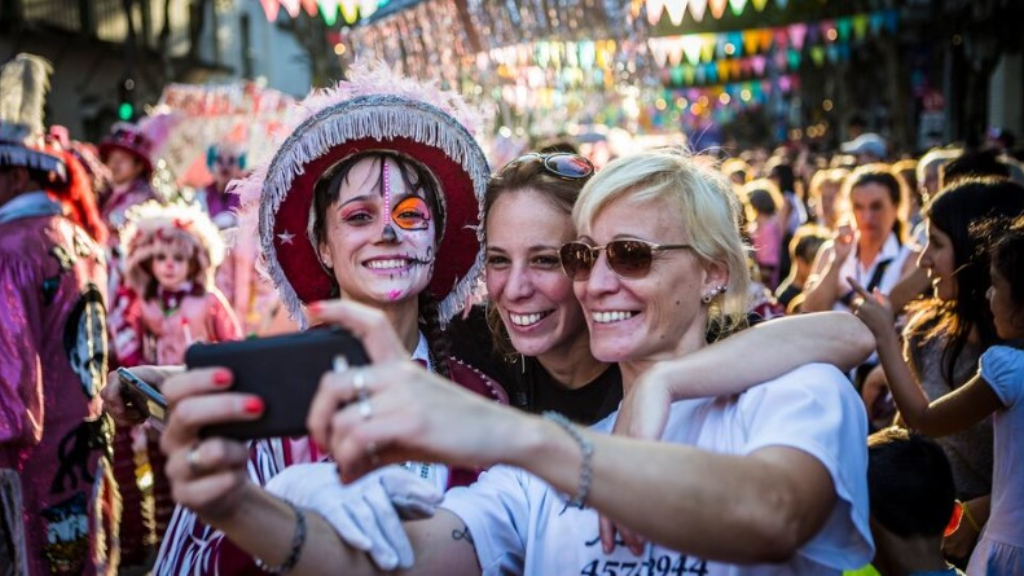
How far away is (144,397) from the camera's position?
89.7 inches

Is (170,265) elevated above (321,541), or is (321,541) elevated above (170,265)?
(170,265)

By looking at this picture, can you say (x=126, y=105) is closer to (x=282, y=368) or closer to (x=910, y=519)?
(x=910, y=519)

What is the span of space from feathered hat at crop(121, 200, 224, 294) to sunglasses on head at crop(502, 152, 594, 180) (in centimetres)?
336

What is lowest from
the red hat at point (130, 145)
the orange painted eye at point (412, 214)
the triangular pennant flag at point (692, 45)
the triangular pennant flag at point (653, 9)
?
the orange painted eye at point (412, 214)

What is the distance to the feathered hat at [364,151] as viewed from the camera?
281cm

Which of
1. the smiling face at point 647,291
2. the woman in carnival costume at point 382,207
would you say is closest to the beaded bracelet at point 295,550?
the smiling face at point 647,291

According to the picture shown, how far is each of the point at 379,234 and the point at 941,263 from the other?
6.85ft

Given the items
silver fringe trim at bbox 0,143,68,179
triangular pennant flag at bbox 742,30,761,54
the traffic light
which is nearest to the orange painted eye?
silver fringe trim at bbox 0,143,68,179

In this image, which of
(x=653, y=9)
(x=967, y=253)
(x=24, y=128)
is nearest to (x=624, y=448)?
(x=967, y=253)

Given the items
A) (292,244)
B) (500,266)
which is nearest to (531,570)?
(500,266)

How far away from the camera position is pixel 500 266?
283 cm

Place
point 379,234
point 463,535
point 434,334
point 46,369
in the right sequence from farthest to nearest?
point 46,369
point 434,334
point 379,234
point 463,535

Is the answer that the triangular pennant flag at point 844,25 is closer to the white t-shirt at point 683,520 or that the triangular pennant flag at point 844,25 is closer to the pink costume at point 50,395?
the pink costume at point 50,395

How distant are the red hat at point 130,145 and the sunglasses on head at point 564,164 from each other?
5.89 metres
